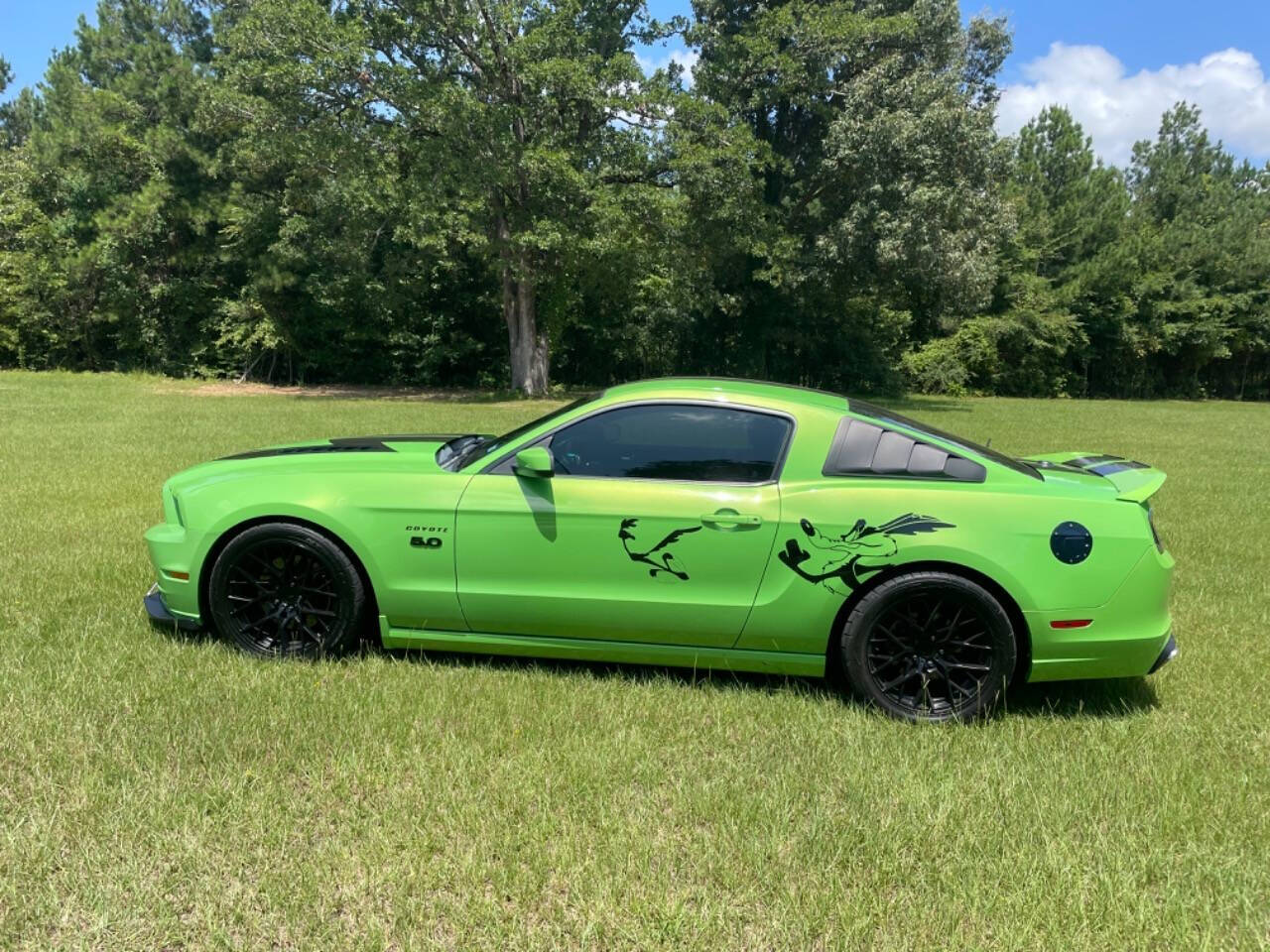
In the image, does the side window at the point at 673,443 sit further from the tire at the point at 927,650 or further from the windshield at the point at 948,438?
the tire at the point at 927,650

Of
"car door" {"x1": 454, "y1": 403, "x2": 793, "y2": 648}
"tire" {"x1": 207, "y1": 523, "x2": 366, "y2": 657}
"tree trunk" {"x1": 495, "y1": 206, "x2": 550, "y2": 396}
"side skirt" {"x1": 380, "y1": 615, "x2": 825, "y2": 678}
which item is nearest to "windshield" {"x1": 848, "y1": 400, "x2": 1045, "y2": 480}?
"car door" {"x1": 454, "y1": 403, "x2": 793, "y2": 648}

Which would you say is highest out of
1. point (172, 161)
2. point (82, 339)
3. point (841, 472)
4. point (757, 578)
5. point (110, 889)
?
point (172, 161)

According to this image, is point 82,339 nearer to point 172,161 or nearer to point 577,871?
point 172,161

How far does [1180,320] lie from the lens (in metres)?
35.8

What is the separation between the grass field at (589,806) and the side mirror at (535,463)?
986mm

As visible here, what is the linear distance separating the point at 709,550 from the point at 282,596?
2107 millimetres

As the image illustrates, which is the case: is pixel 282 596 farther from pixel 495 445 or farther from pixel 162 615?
pixel 495 445

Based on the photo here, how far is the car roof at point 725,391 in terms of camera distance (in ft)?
12.8

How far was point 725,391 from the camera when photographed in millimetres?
3955

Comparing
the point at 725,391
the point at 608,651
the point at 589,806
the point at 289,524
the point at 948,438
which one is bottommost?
the point at 589,806

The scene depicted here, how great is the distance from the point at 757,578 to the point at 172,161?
30.9 meters

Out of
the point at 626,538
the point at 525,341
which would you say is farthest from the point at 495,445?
the point at 525,341

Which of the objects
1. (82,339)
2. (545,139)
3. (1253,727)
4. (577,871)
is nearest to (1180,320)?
(545,139)

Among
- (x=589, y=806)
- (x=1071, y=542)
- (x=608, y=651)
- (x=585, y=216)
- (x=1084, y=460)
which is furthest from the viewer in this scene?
(x=585, y=216)
